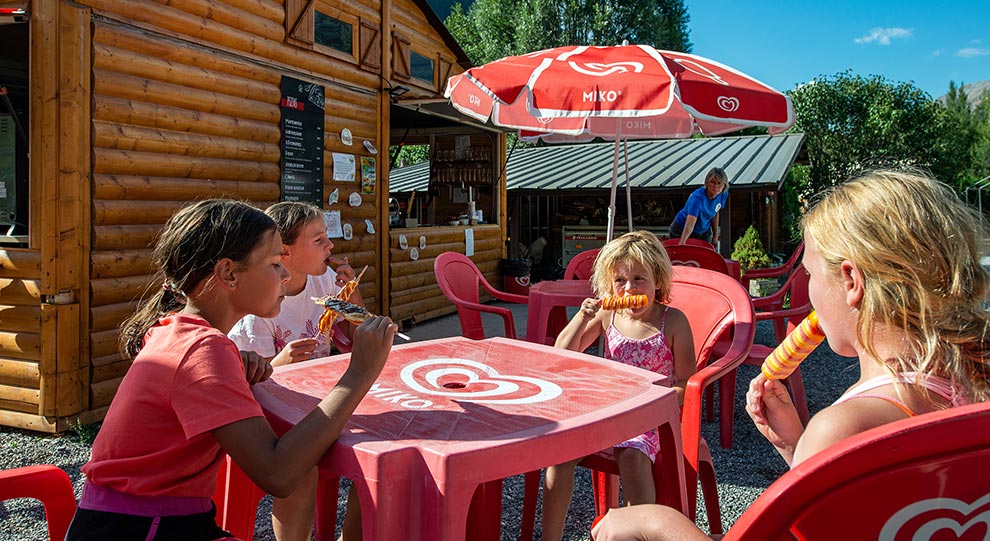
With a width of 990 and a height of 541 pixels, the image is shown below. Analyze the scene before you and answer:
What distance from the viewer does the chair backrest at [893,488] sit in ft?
3.01

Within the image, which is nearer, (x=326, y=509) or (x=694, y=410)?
(x=326, y=509)

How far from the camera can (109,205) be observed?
4.80 meters

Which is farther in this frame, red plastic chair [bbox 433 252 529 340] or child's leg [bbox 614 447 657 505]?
red plastic chair [bbox 433 252 529 340]

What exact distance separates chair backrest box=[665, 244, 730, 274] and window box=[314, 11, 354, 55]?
13.3 ft

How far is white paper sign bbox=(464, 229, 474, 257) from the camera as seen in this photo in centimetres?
1041

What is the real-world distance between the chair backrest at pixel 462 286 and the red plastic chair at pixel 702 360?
153 cm

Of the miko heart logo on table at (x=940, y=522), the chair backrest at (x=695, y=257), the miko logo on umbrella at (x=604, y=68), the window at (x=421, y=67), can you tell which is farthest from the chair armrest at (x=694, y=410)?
the window at (x=421, y=67)

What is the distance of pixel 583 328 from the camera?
335 cm

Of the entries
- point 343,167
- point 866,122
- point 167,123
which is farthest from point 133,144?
point 866,122

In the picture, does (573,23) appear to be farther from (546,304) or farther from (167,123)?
(546,304)

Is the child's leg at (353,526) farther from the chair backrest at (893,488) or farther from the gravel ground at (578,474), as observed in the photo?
the chair backrest at (893,488)

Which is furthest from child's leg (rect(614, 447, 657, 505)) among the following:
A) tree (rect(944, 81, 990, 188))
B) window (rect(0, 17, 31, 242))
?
tree (rect(944, 81, 990, 188))

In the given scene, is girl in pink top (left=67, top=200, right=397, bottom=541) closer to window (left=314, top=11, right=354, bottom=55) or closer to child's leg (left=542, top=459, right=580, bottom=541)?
child's leg (left=542, top=459, right=580, bottom=541)

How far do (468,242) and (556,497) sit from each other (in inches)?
319
